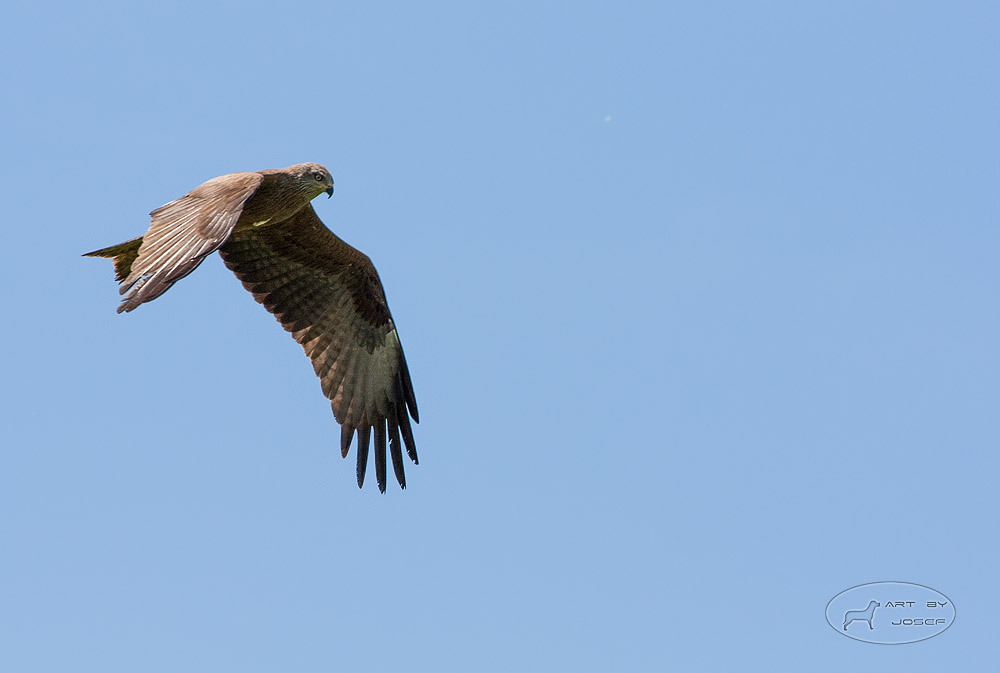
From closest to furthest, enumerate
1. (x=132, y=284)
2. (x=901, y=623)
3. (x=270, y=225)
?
(x=132, y=284), (x=901, y=623), (x=270, y=225)

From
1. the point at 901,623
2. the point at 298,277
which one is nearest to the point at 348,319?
the point at 298,277

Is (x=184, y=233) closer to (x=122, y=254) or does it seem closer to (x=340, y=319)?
(x=122, y=254)

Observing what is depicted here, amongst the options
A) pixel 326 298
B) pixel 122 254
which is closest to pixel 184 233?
pixel 122 254

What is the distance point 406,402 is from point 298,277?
148cm

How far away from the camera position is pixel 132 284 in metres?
9.08

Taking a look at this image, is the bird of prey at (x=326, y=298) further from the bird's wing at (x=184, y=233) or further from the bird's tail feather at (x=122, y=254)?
the bird's wing at (x=184, y=233)

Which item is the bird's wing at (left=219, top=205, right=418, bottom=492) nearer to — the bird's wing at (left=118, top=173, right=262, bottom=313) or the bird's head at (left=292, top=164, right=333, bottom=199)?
the bird's head at (left=292, top=164, right=333, bottom=199)

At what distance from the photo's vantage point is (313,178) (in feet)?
37.2

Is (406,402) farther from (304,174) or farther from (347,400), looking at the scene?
(304,174)

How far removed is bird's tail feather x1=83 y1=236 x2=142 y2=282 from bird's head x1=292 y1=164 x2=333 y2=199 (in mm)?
1332

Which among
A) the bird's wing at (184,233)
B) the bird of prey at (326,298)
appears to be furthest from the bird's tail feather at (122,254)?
the bird's wing at (184,233)

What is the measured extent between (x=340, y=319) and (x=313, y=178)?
1.88 m

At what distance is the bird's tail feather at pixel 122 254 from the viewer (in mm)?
11156

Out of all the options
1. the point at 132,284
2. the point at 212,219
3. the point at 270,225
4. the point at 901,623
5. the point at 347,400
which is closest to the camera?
the point at 132,284
